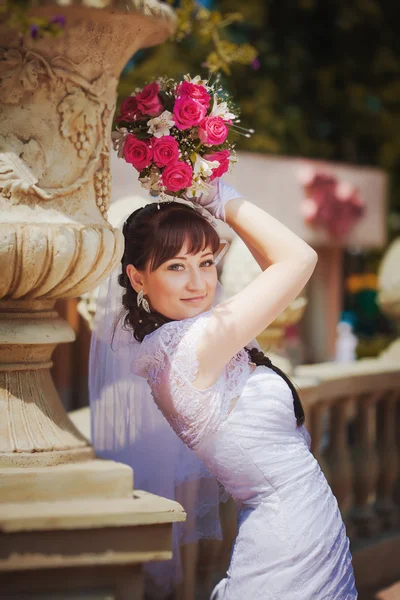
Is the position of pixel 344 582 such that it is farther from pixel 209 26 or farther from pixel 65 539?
pixel 209 26

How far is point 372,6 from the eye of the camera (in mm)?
14312

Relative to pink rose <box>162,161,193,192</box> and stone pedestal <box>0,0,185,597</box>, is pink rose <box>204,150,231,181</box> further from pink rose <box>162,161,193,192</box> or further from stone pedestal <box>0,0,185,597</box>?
stone pedestal <box>0,0,185,597</box>

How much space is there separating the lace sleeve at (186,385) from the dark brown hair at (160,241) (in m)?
0.17

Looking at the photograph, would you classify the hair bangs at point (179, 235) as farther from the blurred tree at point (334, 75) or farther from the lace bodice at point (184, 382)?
the blurred tree at point (334, 75)

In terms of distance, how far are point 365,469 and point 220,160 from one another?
106 inches

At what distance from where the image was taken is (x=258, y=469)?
2.70 meters

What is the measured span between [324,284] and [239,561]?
38.8 feet

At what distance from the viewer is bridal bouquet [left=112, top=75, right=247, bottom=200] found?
2.66m

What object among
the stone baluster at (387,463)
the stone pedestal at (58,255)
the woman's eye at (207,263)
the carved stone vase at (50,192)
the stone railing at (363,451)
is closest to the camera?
the stone pedestal at (58,255)

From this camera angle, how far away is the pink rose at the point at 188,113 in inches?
105

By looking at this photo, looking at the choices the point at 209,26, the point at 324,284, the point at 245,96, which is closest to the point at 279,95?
the point at 245,96

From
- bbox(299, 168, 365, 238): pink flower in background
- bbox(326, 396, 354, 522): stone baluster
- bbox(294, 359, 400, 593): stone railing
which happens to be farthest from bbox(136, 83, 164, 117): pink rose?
bbox(299, 168, 365, 238): pink flower in background

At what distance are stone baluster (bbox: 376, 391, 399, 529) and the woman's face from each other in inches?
105

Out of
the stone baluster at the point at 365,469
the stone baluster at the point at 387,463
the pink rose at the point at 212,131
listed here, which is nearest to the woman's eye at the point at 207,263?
the pink rose at the point at 212,131
